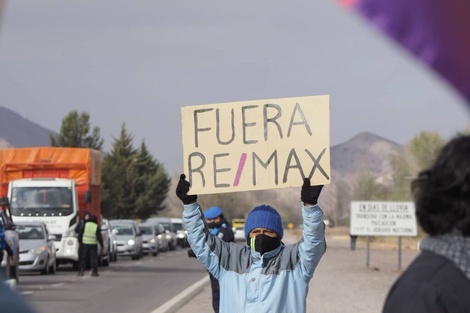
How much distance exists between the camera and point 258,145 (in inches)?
247

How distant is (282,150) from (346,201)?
176809mm

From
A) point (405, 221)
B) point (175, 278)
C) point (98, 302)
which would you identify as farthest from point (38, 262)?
point (405, 221)

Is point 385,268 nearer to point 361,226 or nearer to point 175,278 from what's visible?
point 361,226

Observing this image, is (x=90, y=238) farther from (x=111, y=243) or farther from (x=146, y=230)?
(x=146, y=230)

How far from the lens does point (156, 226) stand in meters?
Answer: 57.6

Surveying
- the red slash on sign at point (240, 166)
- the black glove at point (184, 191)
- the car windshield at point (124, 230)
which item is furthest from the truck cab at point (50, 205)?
the red slash on sign at point (240, 166)

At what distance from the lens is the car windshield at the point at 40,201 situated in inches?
1319

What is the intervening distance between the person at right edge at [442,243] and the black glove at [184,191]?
3196 millimetres

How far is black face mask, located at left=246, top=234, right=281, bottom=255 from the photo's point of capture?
6.25 meters

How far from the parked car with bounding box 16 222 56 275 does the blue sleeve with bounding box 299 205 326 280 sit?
25.4 metres

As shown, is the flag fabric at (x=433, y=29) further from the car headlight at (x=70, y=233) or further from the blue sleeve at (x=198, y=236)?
the car headlight at (x=70, y=233)

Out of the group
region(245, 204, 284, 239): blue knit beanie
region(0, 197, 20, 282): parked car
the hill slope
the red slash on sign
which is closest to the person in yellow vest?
the hill slope

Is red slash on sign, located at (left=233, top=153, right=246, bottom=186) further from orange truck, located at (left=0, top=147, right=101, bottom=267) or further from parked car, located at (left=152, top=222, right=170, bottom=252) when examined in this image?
parked car, located at (left=152, top=222, right=170, bottom=252)

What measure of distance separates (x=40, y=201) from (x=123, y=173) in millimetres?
80970
